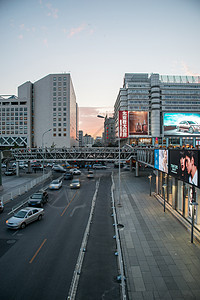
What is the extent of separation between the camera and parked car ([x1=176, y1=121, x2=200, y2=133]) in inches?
3199

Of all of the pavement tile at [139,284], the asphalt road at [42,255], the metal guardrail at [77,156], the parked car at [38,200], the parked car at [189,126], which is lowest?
the asphalt road at [42,255]

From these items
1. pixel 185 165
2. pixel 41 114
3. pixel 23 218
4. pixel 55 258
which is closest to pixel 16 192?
pixel 23 218

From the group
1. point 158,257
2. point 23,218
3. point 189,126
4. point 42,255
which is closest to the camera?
point 158,257

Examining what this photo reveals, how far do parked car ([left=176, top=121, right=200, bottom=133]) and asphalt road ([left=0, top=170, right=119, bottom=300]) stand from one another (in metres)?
76.6

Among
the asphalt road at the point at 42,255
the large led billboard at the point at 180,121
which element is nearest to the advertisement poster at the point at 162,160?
the asphalt road at the point at 42,255

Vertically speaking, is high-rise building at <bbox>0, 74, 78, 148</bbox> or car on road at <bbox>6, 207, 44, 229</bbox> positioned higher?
high-rise building at <bbox>0, 74, 78, 148</bbox>

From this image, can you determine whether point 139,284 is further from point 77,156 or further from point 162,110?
point 162,110

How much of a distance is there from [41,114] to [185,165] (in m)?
93.3

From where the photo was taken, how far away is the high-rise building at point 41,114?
88562 mm

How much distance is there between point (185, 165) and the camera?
1232cm

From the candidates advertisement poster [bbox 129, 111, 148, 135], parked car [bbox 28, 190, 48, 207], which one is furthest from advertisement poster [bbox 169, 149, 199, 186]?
advertisement poster [bbox 129, 111, 148, 135]

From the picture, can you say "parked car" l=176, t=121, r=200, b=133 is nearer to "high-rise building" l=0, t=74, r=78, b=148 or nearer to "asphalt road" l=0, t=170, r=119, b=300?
"high-rise building" l=0, t=74, r=78, b=148

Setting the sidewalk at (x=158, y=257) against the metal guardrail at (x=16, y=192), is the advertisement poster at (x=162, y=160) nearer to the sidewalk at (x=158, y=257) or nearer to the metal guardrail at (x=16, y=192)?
the sidewalk at (x=158, y=257)

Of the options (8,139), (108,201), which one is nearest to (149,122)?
(108,201)
